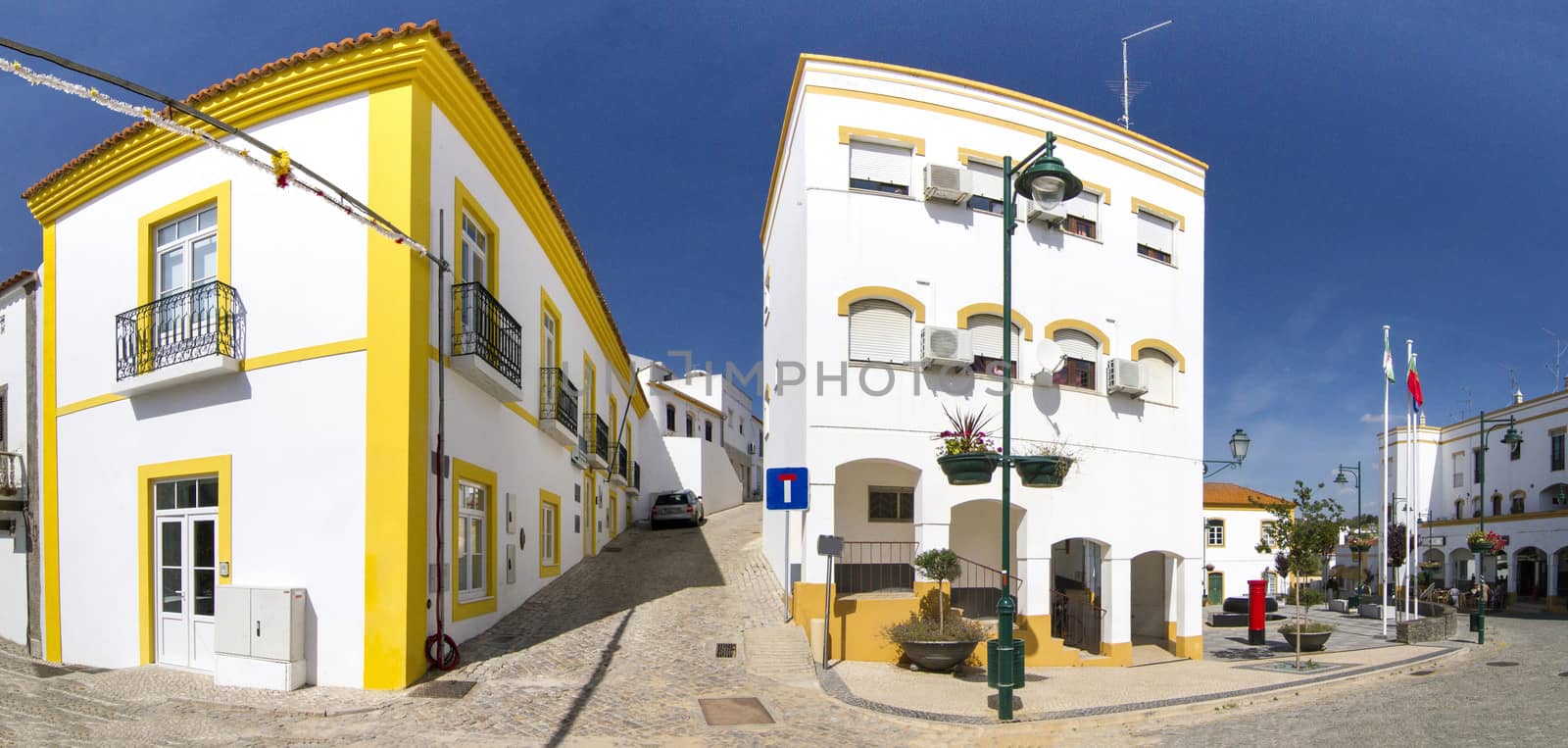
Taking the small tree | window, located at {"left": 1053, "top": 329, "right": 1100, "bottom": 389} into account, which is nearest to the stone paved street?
the small tree

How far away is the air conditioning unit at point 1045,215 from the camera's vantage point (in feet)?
54.3

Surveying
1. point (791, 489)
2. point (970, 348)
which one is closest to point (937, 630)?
point (791, 489)

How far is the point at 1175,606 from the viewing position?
18.5m

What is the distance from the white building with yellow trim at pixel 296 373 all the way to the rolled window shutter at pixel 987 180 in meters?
7.82

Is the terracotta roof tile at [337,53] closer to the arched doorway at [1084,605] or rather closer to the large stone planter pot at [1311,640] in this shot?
the arched doorway at [1084,605]

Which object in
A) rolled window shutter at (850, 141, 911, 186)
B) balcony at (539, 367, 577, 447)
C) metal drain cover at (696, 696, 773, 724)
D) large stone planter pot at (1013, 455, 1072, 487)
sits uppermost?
rolled window shutter at (850, 141, 911, 186)

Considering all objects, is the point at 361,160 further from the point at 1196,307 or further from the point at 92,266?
the point at 1196,307

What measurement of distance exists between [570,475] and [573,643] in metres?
7.43

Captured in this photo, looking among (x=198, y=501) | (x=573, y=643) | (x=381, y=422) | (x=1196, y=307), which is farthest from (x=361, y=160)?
(x=1196, y=307)

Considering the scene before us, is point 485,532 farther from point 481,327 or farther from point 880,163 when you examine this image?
point 880,163

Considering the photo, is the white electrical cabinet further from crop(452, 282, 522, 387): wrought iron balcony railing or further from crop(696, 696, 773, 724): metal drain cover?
crop(696, 696, 773, 724): metal drain cover

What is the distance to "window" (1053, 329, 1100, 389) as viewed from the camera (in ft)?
55.8

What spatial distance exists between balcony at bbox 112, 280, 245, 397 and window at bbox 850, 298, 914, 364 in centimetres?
897

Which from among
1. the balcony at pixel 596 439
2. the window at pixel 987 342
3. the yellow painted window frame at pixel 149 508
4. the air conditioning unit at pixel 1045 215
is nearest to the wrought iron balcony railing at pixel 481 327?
the yellow painted window frame at pixel 149 508
